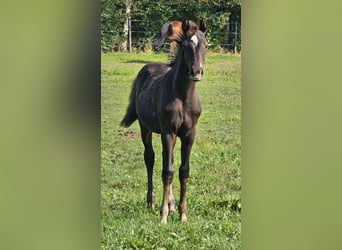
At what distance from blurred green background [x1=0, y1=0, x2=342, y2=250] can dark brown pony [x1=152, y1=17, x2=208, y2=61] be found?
0.97ft

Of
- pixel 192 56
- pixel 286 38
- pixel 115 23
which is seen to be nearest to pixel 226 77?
pixel 192 56

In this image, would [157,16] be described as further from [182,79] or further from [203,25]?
[182,79]

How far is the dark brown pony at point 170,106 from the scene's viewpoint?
122 inches

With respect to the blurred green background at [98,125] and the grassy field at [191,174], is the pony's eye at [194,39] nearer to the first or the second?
the grassy field at [191,174]

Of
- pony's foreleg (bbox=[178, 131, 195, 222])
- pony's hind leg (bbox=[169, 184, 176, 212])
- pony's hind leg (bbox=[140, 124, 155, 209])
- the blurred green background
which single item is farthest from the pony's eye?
pony's hind leg (bbox=[169, 184, 176, 212])

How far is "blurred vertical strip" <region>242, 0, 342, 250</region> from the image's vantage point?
3.14 m

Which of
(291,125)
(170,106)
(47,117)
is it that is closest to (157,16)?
(170,106)

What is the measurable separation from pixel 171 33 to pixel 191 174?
0.81 m

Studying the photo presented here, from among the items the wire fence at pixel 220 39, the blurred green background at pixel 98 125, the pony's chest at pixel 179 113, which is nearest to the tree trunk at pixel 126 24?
the wire fence at pixel 220 39

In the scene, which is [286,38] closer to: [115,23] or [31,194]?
[115,23]

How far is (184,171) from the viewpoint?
10.3 feet

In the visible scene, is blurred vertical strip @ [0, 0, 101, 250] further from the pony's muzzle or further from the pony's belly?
the pony's muzzle

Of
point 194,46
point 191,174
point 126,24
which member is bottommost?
point 191,174

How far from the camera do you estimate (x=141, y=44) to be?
314 centimetres
